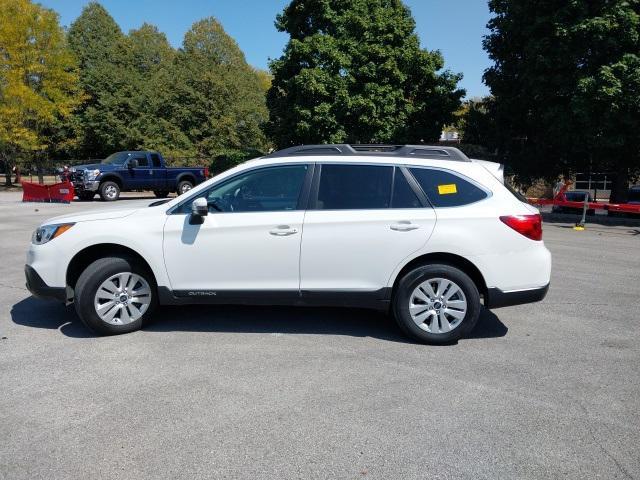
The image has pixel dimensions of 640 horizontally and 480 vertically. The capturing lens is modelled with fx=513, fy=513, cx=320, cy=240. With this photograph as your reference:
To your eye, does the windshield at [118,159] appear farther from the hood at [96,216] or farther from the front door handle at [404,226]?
the front door handle at [404,226]

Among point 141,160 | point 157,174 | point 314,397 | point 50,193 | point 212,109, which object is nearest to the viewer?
point 314,397

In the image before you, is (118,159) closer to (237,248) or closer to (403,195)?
(237,248)

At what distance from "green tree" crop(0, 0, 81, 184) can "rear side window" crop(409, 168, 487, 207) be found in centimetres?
2826

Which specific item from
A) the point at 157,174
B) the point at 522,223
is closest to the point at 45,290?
the point at 522,223

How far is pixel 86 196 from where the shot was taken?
67.9 ft

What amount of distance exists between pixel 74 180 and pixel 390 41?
47.4ft

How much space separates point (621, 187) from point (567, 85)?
4636 mm

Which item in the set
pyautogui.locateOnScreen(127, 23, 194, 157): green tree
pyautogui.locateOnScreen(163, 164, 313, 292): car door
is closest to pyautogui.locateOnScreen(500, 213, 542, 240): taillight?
pyautogui.locateOnScreen(163, 164, 313, 292): car door

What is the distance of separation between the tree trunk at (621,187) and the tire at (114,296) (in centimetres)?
1756

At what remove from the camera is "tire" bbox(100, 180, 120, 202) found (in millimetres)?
20219

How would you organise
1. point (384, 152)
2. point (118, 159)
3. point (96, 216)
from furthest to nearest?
1. point (118, 159)
2. point (384, 152)
3. point (96, 216)

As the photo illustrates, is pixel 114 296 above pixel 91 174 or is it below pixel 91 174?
below

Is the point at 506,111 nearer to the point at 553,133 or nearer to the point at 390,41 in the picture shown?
the point at 553,133

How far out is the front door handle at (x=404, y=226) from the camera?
15.3ft
